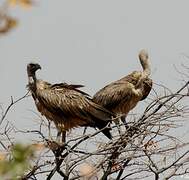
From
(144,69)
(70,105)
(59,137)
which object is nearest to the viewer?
(59,137)

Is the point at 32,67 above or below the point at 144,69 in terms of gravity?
below

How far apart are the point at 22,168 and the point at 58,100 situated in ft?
22.0

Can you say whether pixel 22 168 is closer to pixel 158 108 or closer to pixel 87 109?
pixel 158 108

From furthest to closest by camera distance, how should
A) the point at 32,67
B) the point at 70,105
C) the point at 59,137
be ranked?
1. the point at 70,105
2. the point at 32,67
3. the point at 59,137

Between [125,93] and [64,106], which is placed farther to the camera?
[125,93]

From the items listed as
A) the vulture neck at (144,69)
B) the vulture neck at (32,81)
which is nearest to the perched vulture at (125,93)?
the vulture neck at (144,69)

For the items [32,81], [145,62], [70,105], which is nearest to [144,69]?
[145,62]

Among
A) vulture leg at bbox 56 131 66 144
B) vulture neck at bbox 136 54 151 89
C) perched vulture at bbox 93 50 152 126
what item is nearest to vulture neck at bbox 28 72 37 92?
vulture leg at bbox 56 131 66 144

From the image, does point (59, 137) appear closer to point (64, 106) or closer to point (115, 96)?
point (64, 106)

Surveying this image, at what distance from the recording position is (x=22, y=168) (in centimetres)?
113

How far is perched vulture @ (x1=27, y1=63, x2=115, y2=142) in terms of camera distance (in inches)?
303

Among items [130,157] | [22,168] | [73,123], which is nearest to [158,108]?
[130,157]

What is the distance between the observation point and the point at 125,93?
858cm

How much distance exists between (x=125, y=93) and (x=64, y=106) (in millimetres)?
1079
